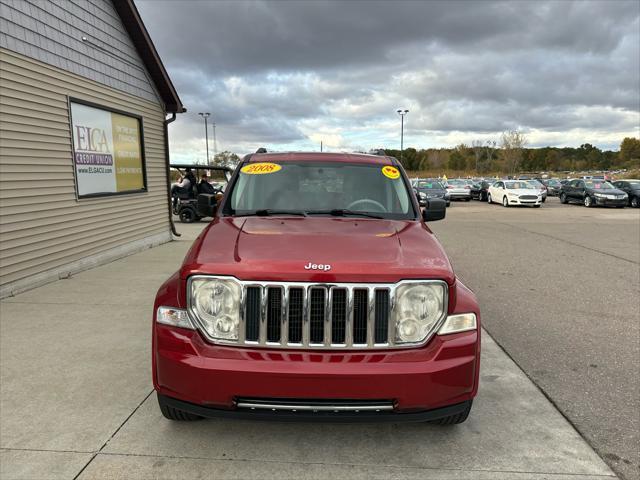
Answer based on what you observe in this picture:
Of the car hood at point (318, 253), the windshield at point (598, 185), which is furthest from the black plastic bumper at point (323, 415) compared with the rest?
the windshield at point (598, 185)

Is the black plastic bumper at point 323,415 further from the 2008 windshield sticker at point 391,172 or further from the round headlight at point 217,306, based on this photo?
the 2008 windshield sticker at point 391,172

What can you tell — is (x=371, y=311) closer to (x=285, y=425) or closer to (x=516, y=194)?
(x=285, y=425)

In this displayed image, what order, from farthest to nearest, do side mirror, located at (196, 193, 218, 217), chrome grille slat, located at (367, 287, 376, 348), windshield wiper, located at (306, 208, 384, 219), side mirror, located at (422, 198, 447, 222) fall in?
side mirror, located at (422, 198, 447, 222) → side mirror, located at (196, 193, 218, 217) → windshield wiper, located at (306, 208, 384, 219) → chrome grille slat, located at (367, 287, 376, 348)

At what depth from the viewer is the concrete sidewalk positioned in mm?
2574

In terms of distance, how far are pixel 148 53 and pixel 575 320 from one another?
376 inches

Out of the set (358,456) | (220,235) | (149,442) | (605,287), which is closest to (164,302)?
(220,235)

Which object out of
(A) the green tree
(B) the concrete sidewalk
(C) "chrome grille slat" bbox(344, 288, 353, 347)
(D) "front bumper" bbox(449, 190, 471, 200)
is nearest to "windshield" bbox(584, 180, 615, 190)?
(D) "front bumper" bbox(449, 190, 471, 200)

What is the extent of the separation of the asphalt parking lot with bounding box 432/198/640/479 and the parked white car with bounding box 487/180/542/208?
1420 cm

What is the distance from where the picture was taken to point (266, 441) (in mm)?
2842

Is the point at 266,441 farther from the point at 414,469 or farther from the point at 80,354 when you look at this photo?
the point at 80,354

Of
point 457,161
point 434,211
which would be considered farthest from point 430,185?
point 457,161

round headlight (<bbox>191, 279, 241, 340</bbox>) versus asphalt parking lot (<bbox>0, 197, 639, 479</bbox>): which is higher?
round headlight (<bbox>191, 279, 241, 340</bbox>)

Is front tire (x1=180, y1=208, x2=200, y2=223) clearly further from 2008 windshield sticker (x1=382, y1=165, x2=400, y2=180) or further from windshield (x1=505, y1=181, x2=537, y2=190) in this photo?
windshield (x1=505, y1=181, x2=537, y2=190)

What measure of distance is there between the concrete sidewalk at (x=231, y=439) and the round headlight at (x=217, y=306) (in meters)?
0.80
